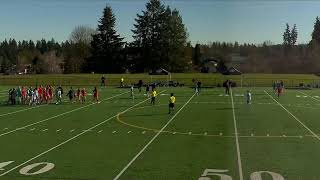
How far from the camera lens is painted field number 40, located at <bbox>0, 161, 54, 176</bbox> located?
12.7 meters

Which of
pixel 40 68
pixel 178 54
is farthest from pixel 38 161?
pixel 40 68

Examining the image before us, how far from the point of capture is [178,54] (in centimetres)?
7419

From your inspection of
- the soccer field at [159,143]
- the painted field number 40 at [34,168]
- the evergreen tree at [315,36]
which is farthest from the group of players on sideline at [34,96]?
the painted field number 40 at [34,168]

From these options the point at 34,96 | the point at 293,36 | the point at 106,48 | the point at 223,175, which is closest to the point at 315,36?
the point at 293,36

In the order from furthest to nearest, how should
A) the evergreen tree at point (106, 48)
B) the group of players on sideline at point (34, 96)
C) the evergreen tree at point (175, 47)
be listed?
the evergreen tree at point (106, 48) → the evergreen tree at point (175, 47) → the group of players on sideline at point (34, 96)

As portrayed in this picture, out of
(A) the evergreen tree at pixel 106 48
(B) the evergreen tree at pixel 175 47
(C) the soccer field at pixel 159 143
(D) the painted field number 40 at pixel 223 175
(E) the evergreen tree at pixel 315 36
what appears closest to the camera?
(D) the painted field number 40 at pixel 223 175

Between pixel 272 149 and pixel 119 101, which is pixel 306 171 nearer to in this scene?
pixel 272 149

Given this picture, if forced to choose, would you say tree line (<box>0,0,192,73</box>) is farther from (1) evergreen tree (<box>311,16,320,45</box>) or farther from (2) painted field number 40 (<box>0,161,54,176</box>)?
(2) painted field number 40 (<box>0,161,54,176</box>)

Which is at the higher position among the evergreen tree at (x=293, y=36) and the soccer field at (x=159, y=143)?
the evergreen tree at (x=293, y=36)

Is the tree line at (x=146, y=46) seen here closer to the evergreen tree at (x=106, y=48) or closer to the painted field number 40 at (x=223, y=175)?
the evergreen tree at (x=106, y=48)

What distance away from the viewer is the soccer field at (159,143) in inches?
500

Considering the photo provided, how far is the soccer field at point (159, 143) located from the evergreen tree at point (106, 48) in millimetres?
49586

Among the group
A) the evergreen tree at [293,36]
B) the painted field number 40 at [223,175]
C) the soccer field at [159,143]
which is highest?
the evergreen tree at [293,36]

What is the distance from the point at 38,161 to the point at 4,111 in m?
14.8
